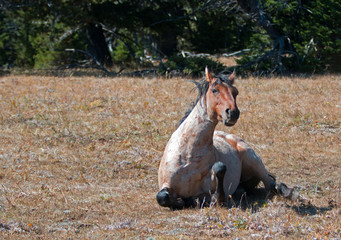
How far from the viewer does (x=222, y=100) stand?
5.66 metres

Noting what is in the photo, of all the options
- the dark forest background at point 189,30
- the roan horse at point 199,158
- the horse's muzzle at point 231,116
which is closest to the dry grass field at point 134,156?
the roan horse at point 199,158

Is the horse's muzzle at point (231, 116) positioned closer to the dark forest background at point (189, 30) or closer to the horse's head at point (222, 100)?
the horse's head at point (222, 100)

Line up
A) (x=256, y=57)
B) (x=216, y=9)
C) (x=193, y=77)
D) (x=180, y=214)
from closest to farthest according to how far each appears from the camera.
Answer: (x=180, y=214), (x=193, y=77), (x=256, y=57), (x=216, y=9)

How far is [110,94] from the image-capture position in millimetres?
13609

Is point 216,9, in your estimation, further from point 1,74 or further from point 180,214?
point 180,214

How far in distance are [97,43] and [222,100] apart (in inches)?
678

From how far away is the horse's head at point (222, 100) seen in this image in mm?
5500

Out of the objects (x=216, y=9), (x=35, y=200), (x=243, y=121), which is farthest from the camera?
(x=216, y=9)

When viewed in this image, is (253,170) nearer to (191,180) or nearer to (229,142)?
(229,142)

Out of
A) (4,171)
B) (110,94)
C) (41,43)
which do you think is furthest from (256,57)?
(4,171)

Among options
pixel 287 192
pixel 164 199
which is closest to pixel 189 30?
pixel 287 192

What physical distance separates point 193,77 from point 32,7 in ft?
22.3

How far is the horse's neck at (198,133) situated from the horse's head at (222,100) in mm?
103

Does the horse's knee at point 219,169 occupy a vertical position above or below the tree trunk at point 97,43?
below
